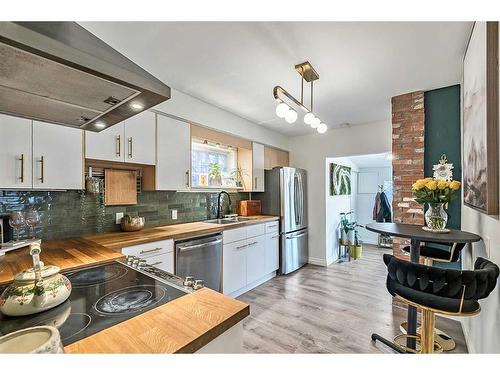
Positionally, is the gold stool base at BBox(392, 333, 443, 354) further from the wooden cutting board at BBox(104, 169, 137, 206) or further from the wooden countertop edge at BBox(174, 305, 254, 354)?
the wooden cutting board at BBox(104, 169, 137, 206)

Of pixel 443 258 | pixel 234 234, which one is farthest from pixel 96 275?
pixel 443 258

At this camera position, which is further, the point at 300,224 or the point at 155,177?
the point at 300,224

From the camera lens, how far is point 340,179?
4.95 metres

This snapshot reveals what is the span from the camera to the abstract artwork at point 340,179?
4567mm

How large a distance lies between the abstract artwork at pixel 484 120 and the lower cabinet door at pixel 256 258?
2343mm

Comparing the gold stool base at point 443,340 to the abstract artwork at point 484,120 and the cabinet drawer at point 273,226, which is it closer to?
the abstract artwork at point 484,120

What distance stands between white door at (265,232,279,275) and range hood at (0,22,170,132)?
2.85 metres

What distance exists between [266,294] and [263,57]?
2742 millimetres

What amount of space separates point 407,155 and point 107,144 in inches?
126

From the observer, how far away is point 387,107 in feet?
10.3

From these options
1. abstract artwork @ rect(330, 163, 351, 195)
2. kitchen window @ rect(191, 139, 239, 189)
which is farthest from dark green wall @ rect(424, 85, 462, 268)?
kitchen window @ rect(191, 139, 239, 189)

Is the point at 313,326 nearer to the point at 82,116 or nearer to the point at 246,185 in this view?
the point at 246,185

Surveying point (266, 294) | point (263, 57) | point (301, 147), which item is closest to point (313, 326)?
point (266, 294)

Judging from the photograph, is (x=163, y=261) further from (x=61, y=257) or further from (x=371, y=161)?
(x=371, y=161)
